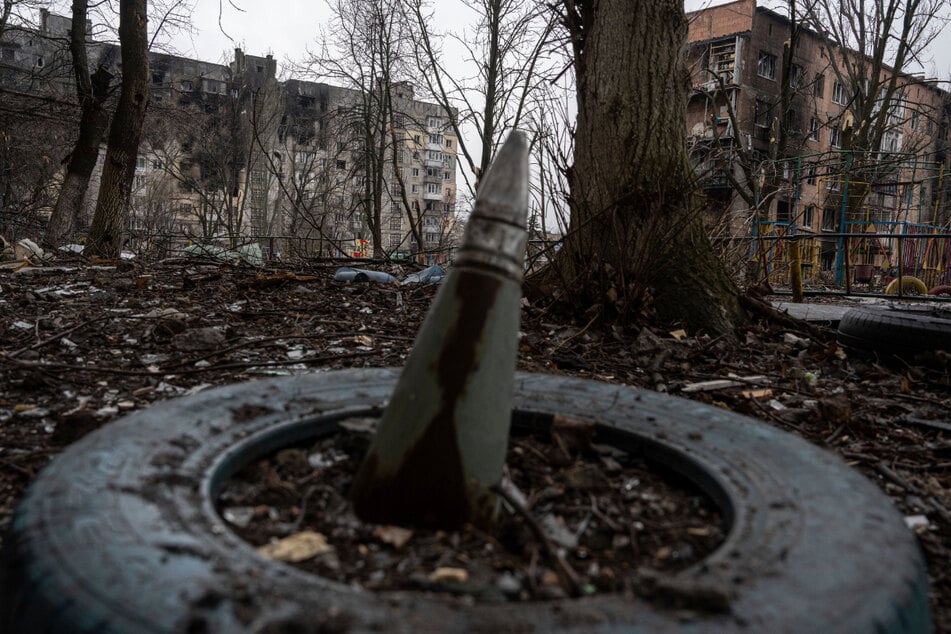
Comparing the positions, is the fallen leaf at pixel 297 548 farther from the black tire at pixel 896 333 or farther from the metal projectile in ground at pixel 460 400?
the black tire at pixel 896 333

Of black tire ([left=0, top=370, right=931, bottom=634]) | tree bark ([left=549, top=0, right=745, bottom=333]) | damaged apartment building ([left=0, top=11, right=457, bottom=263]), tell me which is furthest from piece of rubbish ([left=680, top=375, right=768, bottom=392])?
damaged apartment building ([left=0, top=11, right=457, bottom=263])

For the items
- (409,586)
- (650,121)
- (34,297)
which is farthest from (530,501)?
(34,297)

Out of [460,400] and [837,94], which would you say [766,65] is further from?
[460,400]

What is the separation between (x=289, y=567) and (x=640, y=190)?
4367mm

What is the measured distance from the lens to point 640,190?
193 inches

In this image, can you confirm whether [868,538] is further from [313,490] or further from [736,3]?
[736,3]

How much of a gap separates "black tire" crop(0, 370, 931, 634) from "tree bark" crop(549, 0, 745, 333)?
3.13 metres

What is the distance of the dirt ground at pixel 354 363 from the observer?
94.7 inches

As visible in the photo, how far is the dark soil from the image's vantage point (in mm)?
1180

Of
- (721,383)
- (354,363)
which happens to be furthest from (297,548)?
(721,383)

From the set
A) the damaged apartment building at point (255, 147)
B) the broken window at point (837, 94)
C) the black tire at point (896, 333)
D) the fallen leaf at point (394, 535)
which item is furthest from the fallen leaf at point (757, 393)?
the broken window at point (837, 94)

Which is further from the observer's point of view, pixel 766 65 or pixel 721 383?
pixel 766 65

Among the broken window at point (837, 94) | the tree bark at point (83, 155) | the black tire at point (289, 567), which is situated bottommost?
the black tire at point (289, 567)

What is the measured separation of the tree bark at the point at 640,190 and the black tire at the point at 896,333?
793 mm
